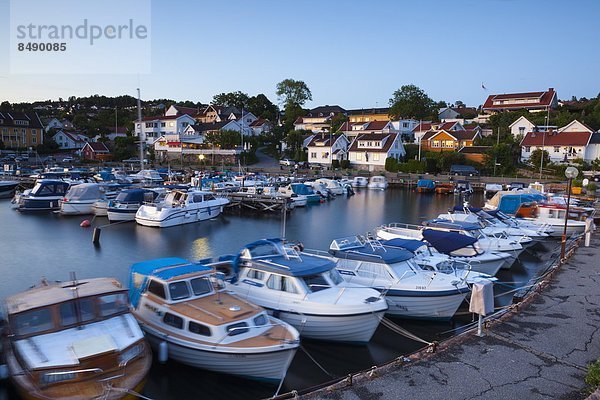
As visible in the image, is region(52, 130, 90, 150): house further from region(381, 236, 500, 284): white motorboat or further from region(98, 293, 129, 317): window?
region(98, 293, 129, 317): window

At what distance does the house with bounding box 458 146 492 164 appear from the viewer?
69.3m

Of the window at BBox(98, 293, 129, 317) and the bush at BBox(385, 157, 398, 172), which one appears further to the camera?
the bush at BBox(385, 157, 398, 172)

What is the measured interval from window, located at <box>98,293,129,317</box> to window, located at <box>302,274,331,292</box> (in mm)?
Result: 5077

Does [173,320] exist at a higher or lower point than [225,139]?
lower

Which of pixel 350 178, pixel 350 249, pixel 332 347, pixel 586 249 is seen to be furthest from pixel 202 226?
pixel 350 178

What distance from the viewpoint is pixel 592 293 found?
1442 cm

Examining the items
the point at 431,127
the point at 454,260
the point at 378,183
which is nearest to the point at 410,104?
the point at 431,127

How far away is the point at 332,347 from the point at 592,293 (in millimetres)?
8779

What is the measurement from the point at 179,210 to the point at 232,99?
9192cm

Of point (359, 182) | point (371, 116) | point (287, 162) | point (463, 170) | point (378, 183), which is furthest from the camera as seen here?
point (371, 116)

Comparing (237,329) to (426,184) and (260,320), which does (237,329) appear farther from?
(426,184)

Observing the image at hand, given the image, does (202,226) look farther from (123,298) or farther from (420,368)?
(420,368)

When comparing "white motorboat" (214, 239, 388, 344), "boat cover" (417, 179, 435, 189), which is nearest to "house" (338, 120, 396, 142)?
"boat cover" (417, 179, 435, 189)

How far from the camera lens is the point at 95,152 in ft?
277
